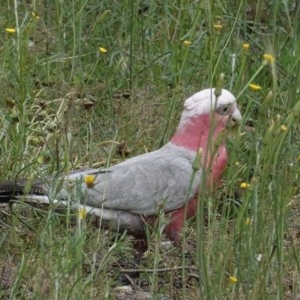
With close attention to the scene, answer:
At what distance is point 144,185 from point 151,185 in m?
0.03

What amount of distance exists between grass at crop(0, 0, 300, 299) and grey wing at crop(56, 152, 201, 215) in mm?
116

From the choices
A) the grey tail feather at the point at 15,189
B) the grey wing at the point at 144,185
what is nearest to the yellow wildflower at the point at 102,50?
the grey wing at the point at 144,185

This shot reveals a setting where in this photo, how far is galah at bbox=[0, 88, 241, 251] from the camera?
13.6 feet

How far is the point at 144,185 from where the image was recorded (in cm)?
425

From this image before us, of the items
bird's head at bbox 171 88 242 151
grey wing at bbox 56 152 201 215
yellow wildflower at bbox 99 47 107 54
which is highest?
bird's head at bbox 171 88 242 151

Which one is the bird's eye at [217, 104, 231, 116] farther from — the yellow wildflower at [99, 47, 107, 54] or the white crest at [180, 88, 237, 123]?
the yellow wildflower at [99, 47, 107, 54]

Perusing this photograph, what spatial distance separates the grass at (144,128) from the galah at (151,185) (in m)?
0.08

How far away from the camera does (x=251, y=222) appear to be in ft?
12.1

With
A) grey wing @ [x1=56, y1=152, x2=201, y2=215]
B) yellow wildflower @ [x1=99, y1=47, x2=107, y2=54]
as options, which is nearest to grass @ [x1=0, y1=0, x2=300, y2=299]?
yellow wildflower @ [x1=99, y1=47, x2=107, y2=54]

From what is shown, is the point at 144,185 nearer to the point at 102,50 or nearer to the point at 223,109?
the point at 223,109

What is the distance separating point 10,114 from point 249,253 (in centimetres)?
190

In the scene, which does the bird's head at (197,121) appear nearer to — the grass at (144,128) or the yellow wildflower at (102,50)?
the grass at (144,128)

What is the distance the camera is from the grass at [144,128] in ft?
11.7

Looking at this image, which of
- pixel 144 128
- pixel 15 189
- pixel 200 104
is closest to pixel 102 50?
pixel 144 128
